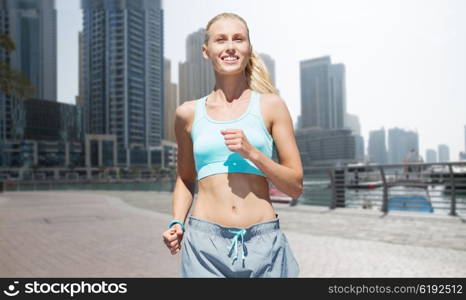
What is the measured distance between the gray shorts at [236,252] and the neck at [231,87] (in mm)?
550

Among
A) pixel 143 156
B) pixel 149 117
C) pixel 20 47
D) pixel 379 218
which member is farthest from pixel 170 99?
pixel 379 218

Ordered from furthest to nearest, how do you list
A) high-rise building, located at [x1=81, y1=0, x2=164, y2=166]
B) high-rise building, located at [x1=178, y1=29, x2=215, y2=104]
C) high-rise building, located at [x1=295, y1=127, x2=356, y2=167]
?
high-rise building, located at [x1=295, y1=127, x2=356, y2=167] → high-rise building, located at [x1=81, y1=0, x2=164, y2=166] → high-rise building, located at [x1=178, y1=29, x2=215, y2=104]

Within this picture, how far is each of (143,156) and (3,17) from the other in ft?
203

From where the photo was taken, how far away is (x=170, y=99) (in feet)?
549

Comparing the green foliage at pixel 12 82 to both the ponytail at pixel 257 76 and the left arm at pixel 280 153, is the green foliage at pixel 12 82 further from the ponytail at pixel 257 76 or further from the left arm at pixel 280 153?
the left arm at pixel 280 153

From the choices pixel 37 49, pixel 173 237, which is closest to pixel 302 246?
pixel 173 237

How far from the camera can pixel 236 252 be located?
1.56 metres

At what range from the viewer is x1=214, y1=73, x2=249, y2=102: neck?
176 cm

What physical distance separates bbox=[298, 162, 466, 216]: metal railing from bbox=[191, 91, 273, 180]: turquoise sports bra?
9.94 m

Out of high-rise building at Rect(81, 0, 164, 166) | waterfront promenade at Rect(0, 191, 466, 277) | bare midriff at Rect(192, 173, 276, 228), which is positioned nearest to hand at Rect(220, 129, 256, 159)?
bare midriff at Rect(192, 173, 276, 228)

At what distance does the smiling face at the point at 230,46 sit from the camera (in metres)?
1.68

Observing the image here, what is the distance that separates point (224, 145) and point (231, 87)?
31 centimetres

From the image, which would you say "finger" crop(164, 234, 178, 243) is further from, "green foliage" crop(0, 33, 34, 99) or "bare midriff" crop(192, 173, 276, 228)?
"green foliage" crop(0, 33, 34, 99)

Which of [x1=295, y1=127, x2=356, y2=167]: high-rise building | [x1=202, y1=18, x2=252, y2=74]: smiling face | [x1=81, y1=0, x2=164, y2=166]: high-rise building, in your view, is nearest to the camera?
[x1=202, y1=18, x2=252, y2=74]: smiling face
